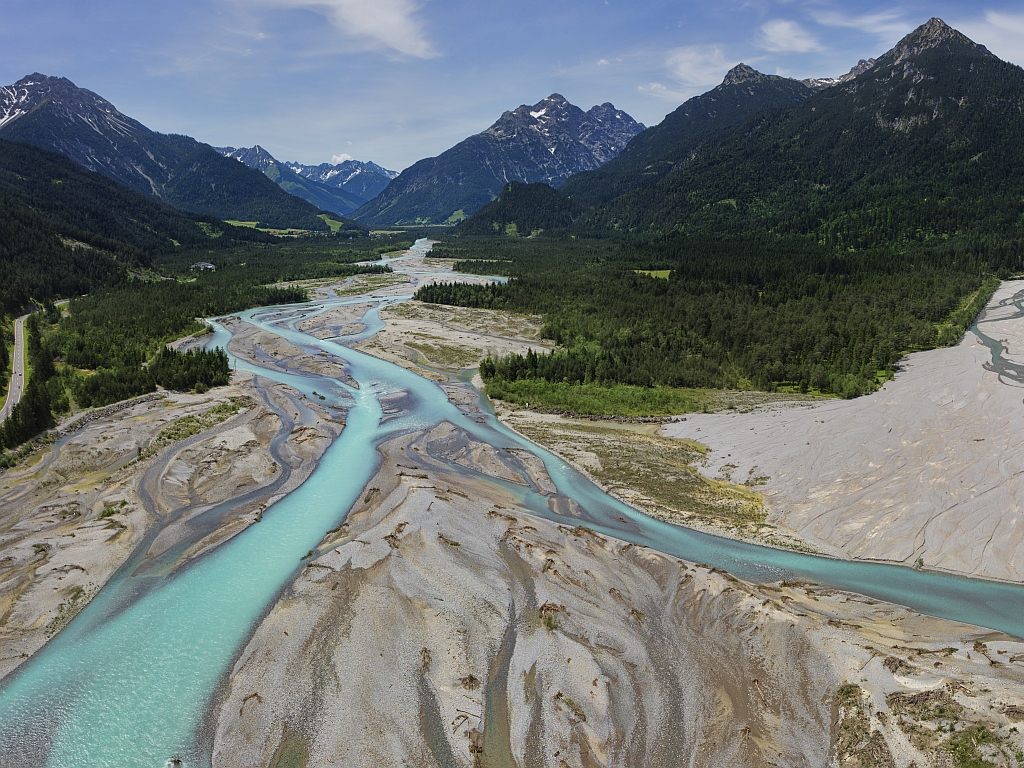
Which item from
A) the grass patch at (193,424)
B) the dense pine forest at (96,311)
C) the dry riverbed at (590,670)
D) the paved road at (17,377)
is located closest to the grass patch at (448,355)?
the dense pine forest at (96,311)

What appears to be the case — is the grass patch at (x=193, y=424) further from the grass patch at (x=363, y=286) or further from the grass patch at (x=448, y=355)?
the grass patch at (x=363, y=286)

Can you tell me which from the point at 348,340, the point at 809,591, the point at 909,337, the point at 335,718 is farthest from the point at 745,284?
the point at 335,718

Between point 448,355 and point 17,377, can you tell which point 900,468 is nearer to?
point 448,355

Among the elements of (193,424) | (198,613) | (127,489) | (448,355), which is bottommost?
(198,613)

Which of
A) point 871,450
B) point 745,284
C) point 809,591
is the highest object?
point 745,284

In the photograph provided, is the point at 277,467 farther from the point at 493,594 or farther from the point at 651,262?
the point at 651,262

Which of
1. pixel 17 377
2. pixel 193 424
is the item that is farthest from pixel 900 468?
pixel 17 377
